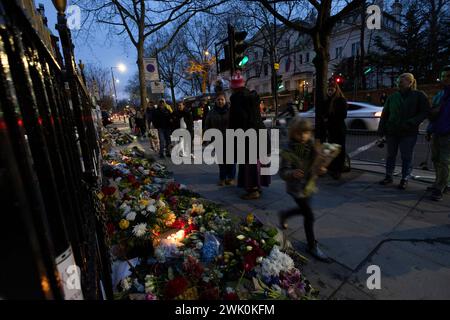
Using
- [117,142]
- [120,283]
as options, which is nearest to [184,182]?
[120,283]

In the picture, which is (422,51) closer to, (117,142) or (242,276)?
(117,142)

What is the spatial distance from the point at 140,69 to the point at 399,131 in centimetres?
1218

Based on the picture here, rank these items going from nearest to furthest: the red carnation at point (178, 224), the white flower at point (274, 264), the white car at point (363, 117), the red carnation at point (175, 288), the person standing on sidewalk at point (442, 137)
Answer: the red carnation at point (175, 288) < the white flower at point (274, 264) < the red carnation at point (178, 224) < the person standing on sidewalk at point (442, 137) < the white car at point (363, 117)

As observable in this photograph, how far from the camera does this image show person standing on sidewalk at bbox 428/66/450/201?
3.71 metres

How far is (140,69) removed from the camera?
513 inches

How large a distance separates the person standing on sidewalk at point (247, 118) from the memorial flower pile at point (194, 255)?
1134 millimetres

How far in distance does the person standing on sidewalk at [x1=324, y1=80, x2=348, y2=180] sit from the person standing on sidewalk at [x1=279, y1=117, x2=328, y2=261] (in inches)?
107

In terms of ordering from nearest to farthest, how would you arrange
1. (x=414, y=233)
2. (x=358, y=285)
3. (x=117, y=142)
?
(x=358, y=285) < (x=414, y=233) < (x=117, y=142)

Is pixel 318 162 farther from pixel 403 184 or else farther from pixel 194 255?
pixel 403 184

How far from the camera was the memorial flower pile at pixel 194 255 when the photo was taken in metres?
2.09

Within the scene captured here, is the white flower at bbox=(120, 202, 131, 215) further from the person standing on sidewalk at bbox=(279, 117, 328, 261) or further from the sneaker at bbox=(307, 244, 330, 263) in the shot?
the sneaker at bbox=(307, 244, 330, 263)

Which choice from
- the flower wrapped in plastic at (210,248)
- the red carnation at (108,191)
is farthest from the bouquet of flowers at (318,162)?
the red carnation at (108,191)

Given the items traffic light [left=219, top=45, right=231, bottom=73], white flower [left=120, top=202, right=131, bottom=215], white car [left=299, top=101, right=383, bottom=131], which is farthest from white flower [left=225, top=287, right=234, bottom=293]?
white car [left=299, top=101, right=383, bottom=131]

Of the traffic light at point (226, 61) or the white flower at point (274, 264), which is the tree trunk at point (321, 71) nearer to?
the traffic light at point (226, 61)
